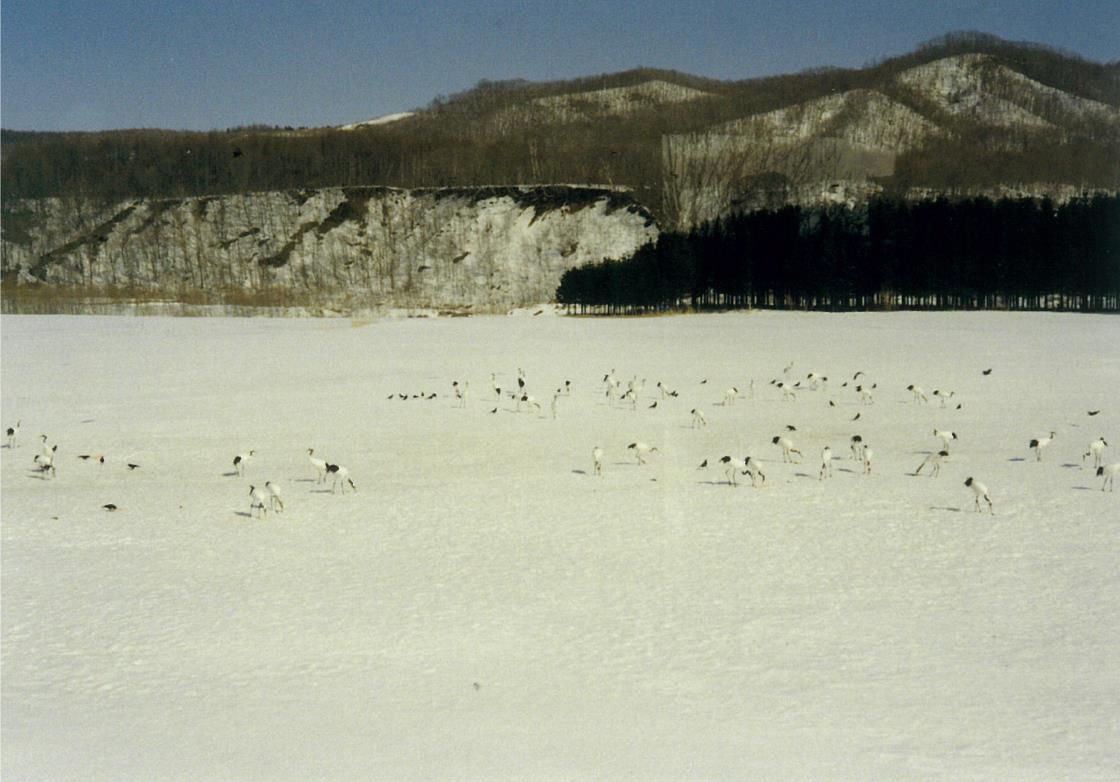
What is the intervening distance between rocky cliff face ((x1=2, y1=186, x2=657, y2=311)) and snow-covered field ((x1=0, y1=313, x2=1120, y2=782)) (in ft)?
350

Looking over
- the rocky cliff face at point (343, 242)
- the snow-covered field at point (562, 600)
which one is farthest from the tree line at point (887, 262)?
the snow-covered field at point (562, 600)

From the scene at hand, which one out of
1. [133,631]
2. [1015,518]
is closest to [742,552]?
[1015,518]

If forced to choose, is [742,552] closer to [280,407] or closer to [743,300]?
[280,407]

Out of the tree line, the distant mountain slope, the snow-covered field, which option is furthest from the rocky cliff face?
the snow-covered field

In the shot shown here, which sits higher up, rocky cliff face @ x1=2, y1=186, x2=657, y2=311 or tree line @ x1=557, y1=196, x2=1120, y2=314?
rocky cliff face @ x1=2, y1=186, x2=657, y2=311

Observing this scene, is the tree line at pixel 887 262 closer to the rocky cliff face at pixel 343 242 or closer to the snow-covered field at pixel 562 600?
the rocky cliff face at pixel 343 242

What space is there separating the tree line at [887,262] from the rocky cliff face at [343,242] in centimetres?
4111

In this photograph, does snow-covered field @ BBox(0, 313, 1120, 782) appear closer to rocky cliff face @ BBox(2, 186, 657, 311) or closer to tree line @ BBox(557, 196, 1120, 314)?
tree line @ BBox(557, 196, 1120, 314)

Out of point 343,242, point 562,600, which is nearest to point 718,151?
point 343,242

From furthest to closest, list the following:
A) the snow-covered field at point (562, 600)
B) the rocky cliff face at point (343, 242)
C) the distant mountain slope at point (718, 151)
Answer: the distant mountain slope at point (718, 151), the rocky cliff face at point (343, 242), the snow-covered field at point (562, 600)

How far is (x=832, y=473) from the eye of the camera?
20312 mm

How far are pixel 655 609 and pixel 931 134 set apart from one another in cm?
17519

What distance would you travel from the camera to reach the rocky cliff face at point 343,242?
135 metres

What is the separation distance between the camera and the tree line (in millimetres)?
68875
